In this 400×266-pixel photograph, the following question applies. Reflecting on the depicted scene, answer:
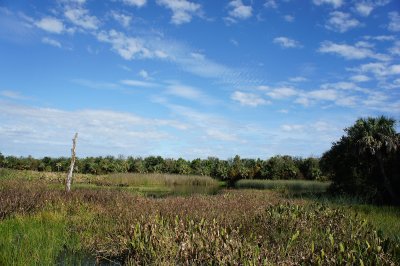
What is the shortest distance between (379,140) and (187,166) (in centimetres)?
5623

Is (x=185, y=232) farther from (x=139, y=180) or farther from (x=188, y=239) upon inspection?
(x=139, y=180)

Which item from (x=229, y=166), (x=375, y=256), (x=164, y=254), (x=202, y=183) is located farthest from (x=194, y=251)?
(x=229, y=166)

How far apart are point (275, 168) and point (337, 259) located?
2460 inches

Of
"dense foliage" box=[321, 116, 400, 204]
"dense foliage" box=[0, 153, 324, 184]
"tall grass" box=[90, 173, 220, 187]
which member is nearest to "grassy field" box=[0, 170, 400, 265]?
"dense foliage" box=[321, 116, 400, 204]

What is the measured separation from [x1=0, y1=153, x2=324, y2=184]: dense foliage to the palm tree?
109ft

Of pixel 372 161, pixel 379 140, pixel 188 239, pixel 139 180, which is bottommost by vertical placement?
pixel 188 239

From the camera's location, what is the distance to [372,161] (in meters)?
31.8

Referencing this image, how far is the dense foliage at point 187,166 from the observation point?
67.2 m

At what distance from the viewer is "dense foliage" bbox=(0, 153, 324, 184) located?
67188 millimetres

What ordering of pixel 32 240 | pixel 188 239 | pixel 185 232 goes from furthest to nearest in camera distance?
pixel 32 240 → pixel 185 232 → pixel 188 239

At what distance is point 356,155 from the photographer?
3206 cm

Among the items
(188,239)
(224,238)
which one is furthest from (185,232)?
(224,238)

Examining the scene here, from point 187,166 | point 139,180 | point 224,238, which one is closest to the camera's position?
point 224,238

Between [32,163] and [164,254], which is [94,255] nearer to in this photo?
[164,254]
